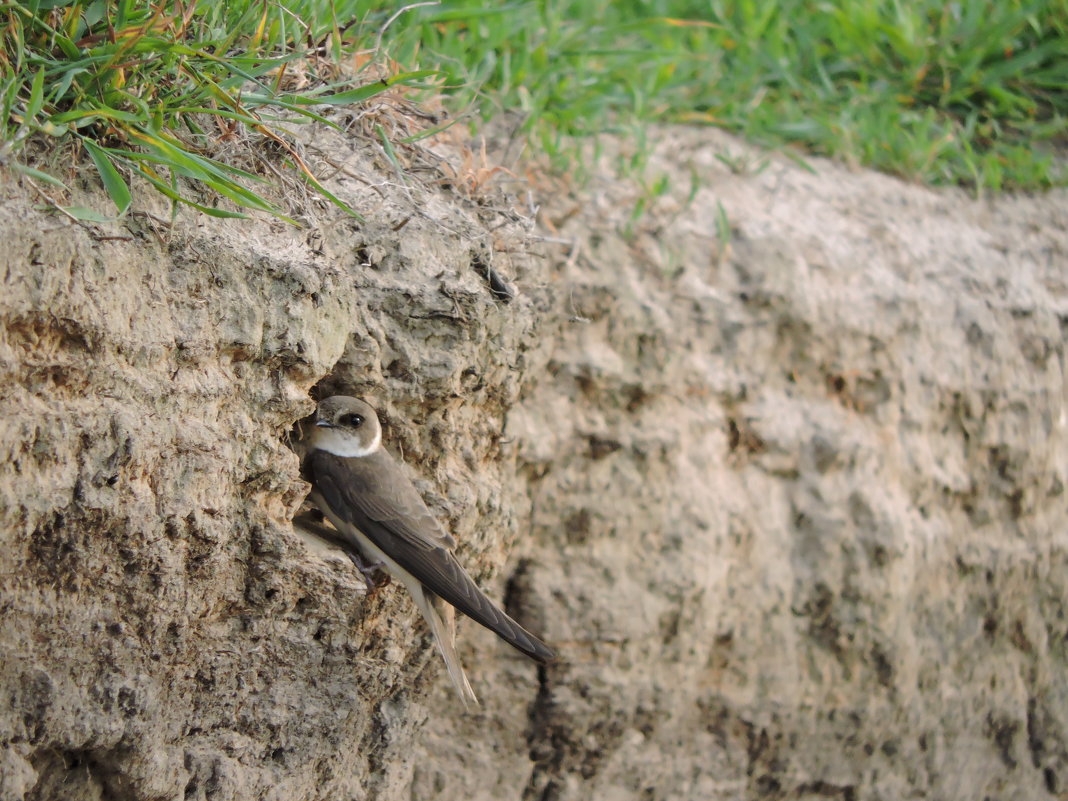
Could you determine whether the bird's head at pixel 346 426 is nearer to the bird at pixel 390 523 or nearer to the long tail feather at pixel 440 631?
the bird at pixel 390 523

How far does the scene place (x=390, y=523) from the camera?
8.88 ft

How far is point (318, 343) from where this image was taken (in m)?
2.49

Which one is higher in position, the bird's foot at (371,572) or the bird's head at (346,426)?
the bird's head at (346,426)

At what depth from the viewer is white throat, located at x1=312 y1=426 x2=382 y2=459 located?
2713 millimetres

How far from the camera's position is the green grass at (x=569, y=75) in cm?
222

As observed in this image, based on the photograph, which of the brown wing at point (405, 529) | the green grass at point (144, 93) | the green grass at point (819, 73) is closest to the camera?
the green grass at point (144, 93)

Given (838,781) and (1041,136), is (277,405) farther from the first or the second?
(1041,136)

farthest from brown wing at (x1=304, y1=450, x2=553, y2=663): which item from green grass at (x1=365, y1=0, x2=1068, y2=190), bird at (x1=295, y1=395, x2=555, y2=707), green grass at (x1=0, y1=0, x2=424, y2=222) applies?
green grass at (x1=365, y1=0, x2=1068, y2=190)

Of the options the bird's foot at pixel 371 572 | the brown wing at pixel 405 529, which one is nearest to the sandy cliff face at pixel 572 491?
the bird's foot at pixel 371 572

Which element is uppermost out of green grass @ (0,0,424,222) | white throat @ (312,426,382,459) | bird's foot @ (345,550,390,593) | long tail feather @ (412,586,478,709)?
green grass @ (0,0,424,222)

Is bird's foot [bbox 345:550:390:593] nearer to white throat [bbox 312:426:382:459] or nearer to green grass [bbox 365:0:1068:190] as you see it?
white throat [bbox 312:426:382:459]

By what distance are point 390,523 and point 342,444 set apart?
0.79ft

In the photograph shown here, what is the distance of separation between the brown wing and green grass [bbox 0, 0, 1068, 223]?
73 cm

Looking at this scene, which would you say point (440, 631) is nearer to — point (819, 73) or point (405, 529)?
point (405, 529)
